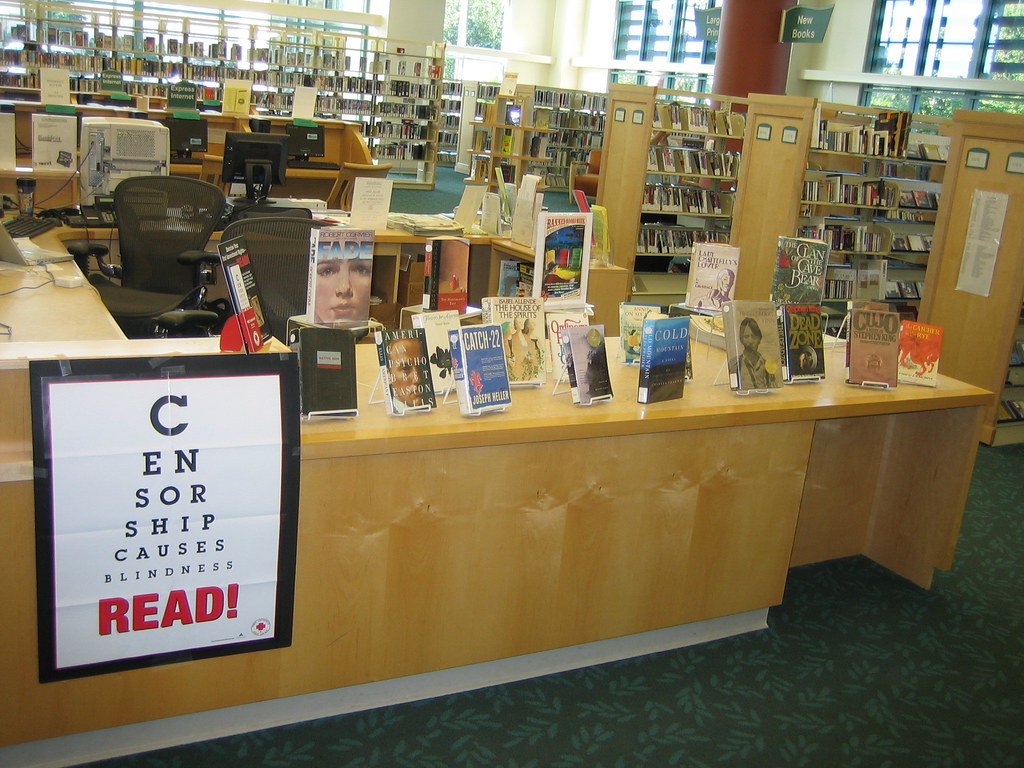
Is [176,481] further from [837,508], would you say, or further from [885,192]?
[885,192]

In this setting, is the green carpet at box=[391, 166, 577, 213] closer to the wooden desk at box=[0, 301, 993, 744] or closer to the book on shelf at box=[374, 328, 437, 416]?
the wooden desk at box=[0, 301, 993, 744]

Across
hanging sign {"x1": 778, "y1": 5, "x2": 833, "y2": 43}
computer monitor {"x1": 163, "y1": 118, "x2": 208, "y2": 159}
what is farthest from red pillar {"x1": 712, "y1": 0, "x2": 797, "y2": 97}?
computer monitor {"x1": 163, "y1": 118, "x2": 208, "y2": 159}

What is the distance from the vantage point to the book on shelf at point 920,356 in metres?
3.30

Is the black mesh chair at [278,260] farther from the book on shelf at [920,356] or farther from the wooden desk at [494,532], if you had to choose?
the book on shelf at [920,356]

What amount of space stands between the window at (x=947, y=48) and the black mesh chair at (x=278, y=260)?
34.2ft

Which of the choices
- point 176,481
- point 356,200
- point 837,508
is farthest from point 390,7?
point 176,481

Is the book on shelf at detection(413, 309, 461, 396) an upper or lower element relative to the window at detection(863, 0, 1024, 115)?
lower

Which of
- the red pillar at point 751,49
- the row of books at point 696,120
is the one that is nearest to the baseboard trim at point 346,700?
the row of books at point 696,120

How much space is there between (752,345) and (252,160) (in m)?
3.88

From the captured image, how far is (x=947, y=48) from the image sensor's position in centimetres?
1209

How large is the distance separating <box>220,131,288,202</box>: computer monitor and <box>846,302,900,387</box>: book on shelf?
3.81 m

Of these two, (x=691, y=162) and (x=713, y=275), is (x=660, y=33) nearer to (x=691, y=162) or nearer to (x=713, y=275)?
(x=691, y=162)

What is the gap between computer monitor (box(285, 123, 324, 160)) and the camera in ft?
24.0

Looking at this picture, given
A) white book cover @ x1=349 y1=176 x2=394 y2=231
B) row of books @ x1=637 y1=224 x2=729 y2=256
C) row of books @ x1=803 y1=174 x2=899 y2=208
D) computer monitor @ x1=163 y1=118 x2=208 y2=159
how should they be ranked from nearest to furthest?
white book cover @ x1=349 y1=176 x2=394 y2=231
computer monitor @ x1=163 y1=118 x2=208 y2=159
row of books @ x1=803 y1=174 x2=899 y2=208
row of books @ x1=637 y1=224 x2=729 y2=256
